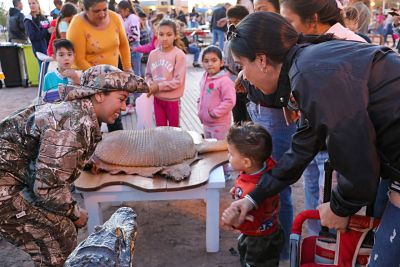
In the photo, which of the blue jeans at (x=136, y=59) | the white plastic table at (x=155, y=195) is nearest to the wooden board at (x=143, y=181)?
the white plastic table at (x=155, y=195)

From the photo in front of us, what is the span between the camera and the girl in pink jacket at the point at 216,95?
4145 millimetres

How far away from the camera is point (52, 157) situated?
6.68ft

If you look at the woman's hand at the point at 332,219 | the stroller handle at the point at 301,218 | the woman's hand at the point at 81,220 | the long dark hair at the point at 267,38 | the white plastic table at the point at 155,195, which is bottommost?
the white plastic table at the point at 155,195

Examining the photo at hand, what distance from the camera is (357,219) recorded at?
5.49 feet

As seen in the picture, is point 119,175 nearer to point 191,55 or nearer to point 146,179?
point 146,179

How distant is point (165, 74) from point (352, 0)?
256cm

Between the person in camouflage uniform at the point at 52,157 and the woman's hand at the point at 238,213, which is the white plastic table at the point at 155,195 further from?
the woman's hand at the point at 238,213

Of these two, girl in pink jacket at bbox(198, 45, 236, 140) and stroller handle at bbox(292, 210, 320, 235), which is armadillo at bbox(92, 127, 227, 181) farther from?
stroller handle at bbox(292, 210, 320, 235)

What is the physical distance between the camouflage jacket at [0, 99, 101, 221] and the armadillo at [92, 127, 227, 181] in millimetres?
838

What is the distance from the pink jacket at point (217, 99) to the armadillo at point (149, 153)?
2.59 feet

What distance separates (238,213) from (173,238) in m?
1.61

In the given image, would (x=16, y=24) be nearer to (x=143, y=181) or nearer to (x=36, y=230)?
(x=143, y=181)

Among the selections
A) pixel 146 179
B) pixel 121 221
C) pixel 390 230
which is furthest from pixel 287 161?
pixel 146 179

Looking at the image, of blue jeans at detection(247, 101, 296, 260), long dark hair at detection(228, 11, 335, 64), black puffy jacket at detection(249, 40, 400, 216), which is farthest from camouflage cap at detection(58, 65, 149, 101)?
black puffy jacket at detection(249, 40, 400, 216)
